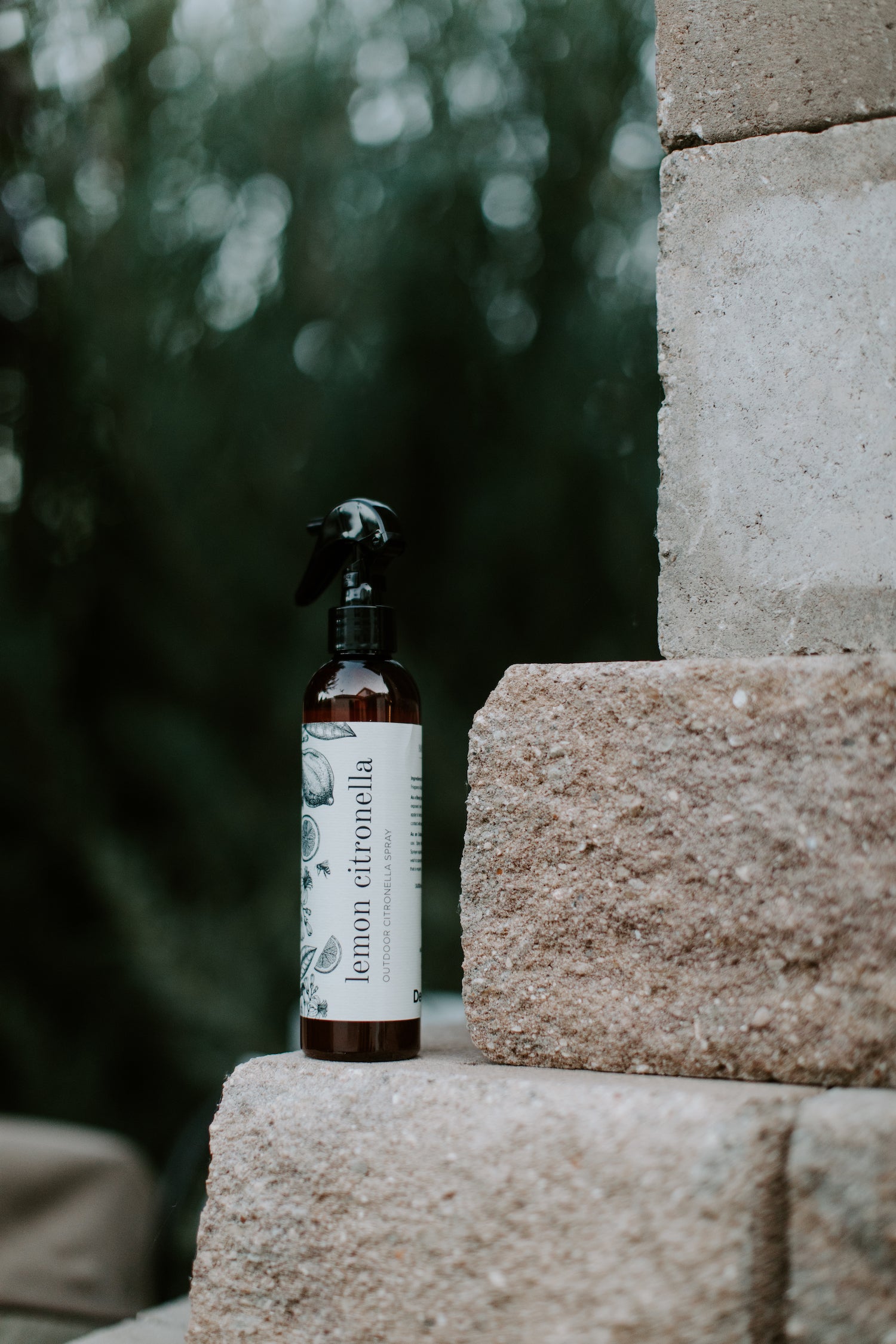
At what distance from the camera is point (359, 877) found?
0.71 m

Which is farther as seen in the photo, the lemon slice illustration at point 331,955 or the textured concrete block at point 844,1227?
the lemon slice illustration at point 331,955

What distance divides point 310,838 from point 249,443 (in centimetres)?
200

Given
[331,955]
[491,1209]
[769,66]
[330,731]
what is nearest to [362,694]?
[330,731]

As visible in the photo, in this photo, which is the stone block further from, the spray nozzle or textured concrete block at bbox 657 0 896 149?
textured concrete block at bbox 657 0 896 149

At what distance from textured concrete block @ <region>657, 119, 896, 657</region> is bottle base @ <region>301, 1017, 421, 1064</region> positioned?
32cm

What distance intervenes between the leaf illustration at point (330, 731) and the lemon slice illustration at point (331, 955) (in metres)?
0.13

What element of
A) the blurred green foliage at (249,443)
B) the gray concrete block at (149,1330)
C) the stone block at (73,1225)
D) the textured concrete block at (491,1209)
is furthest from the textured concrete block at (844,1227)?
the blurred green foliage at (249,443)

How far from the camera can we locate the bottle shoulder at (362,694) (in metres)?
0.73

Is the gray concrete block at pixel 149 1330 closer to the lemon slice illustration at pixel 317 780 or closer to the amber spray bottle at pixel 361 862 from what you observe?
the amber spray bottle at pixel 361 862

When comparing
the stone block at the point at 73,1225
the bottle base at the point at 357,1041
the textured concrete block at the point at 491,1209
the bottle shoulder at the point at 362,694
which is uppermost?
the bottle shoulder at the point at 362,694

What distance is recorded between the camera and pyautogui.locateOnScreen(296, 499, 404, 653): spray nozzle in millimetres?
756

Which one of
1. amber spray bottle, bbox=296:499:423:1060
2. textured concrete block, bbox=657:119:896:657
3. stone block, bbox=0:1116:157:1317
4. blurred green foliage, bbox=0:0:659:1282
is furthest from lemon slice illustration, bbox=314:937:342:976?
A: blurred green foliage, bbox=0:0:659:1282

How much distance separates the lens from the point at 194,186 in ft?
8.59

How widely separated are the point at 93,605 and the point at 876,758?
234 cm
